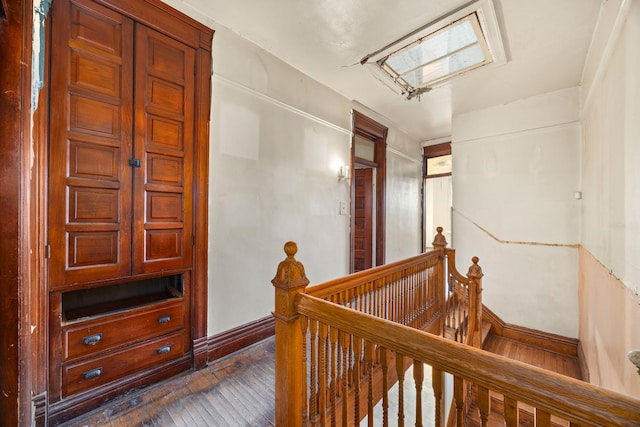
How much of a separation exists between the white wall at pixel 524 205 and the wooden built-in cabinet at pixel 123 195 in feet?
12.4

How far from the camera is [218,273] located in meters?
2.24

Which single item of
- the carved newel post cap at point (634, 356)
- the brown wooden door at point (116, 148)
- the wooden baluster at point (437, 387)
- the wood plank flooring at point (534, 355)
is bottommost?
the wood plank flooring at point (534, 355)

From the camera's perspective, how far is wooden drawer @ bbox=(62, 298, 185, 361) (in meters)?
1.60

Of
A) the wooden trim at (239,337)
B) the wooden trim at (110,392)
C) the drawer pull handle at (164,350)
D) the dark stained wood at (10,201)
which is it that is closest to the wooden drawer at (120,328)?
the drawer pull handle at (164,350)

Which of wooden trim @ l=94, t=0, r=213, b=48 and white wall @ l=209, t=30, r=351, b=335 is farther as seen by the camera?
white wall @ l=209, t=30, r=351, b=335

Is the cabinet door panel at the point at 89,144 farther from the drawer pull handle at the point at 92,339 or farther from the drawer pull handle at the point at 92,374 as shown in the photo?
the drawer pull handle at the point at 92,374

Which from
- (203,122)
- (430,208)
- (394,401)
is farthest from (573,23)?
(430,208)

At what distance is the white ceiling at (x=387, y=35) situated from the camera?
2.04 meters

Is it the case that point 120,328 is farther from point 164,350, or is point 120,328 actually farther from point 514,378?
point 514,378

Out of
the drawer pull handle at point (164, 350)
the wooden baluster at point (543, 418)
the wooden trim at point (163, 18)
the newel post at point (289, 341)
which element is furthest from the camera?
the drawer pull handle at point (164, 350)

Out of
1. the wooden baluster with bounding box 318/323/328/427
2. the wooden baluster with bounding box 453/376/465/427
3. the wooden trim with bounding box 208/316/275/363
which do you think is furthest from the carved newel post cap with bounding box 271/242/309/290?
the wooden trim with bounding box 208/316/275/363

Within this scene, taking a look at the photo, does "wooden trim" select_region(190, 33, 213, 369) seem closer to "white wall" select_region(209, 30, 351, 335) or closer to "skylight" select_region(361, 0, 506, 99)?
"white wall" select_region(209, 30, 351, 335)

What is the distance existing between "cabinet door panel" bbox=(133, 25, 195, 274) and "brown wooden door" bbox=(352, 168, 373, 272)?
9.91 ft

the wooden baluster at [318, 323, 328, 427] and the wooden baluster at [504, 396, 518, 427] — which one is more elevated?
the wooden baluster at [504, 396, 518, 427]
